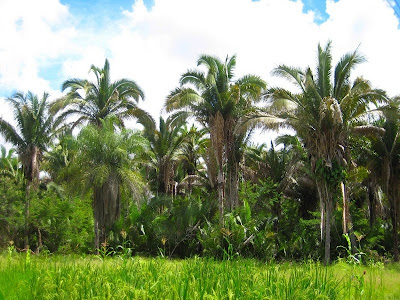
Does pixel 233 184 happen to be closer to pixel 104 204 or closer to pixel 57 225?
pixel 104 204

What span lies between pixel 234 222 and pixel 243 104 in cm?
689

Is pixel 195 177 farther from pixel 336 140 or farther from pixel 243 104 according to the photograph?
pixel 336 140

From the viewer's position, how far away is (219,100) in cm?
2242

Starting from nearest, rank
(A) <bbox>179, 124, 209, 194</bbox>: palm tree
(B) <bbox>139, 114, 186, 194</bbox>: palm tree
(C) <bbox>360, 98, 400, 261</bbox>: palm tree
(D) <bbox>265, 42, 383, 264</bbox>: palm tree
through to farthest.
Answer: (D) <bbox>265, 42, 383, 264</bbox>: palm tree, (C) <bbox>360, 98, 400, 261</bbox>: palm tree, (B) <bbox>139, 114, 186, 194</bbox>: palm tree, (A) <bbox>179, 124, 209, 194</bbox>: palm tree

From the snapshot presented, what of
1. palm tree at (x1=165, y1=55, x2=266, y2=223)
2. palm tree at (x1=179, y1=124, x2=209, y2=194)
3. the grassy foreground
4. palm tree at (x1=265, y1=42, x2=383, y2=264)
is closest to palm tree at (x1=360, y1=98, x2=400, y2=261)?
palm tree at (x1=265, y1=42, x2=383, y2=264)

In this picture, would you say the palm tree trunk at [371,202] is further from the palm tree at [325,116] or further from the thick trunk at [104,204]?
the thick trunk at [104,204]

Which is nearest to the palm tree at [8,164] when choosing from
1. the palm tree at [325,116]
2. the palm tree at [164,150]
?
the palm tree at [164,150]

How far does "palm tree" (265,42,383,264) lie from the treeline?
0.05m

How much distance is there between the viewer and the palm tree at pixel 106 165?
21.4m

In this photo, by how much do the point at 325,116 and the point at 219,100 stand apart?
231 inches

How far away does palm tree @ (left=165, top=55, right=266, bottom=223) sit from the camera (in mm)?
22047

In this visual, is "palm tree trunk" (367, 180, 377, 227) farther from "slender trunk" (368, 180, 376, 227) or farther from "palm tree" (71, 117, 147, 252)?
"palm tree" (71, 117, 147, 252)

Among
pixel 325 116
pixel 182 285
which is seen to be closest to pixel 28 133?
pixel 325 116

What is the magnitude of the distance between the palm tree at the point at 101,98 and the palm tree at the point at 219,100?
308 centimetres
